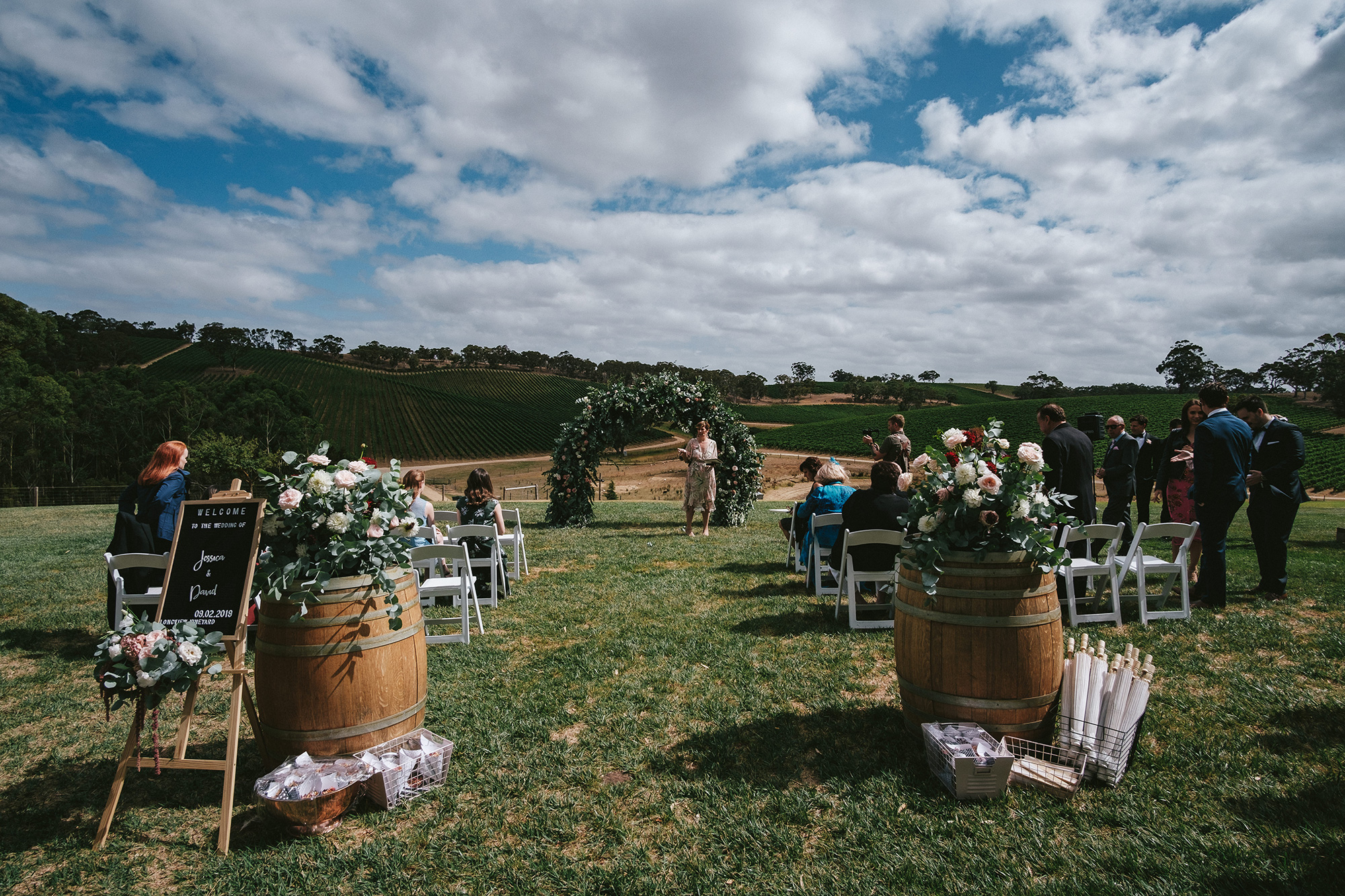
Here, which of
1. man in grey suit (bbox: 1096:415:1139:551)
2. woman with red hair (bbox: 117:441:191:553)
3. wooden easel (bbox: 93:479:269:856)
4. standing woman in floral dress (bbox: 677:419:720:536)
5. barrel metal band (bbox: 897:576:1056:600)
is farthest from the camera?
standing woman in floral dress (bbox: 677:419:720:536)

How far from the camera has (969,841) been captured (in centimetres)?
297

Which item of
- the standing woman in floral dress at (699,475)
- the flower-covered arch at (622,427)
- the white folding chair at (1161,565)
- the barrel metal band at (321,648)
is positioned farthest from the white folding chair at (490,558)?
the flower-covered arch at (622,427)

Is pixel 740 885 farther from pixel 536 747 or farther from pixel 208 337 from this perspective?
pixel 208 337

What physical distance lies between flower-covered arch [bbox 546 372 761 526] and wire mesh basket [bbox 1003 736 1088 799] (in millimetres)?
10940

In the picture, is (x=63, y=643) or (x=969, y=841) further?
(x=63, y=643)

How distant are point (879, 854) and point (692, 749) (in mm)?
1353

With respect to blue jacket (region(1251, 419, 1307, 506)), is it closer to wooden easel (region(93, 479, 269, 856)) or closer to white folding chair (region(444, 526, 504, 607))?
white folding chair (region(444, 526, 504, 607))

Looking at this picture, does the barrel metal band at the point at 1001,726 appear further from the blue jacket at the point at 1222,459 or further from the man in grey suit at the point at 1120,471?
the man in grey suit at the point at 1120,471

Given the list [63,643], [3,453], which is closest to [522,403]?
[3,453]

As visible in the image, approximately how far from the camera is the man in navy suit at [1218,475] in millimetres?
6141

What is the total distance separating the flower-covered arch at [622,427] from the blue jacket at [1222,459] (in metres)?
9.03

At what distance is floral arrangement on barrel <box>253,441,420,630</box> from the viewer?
3.35 meters

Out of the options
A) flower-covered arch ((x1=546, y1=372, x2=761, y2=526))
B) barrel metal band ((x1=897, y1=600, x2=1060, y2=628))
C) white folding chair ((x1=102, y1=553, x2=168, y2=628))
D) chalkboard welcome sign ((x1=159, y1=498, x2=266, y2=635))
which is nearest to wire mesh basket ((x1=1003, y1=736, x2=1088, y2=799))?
barrel metal band ((x1=897, y1=600, x2=1060, y2=628))

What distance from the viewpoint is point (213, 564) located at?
3725 mm
